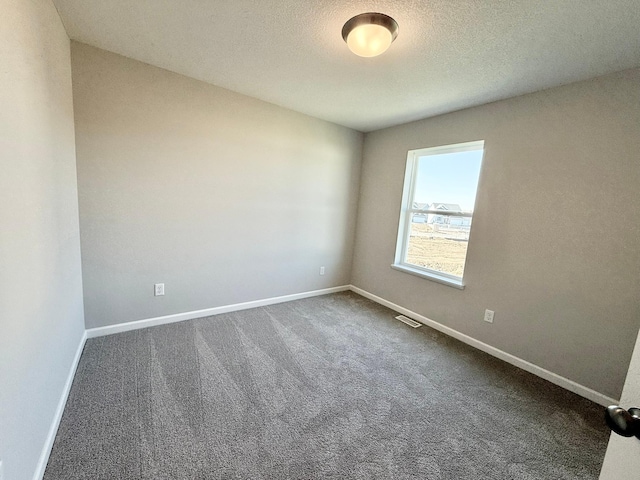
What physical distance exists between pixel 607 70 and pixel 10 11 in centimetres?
337

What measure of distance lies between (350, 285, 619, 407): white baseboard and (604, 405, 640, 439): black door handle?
2143 millimetres

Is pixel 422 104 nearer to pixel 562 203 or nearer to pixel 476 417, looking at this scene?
pixel 562 203

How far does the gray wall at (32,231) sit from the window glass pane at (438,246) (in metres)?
3.23

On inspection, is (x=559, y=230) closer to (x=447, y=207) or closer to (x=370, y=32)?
(x=447, y=207)

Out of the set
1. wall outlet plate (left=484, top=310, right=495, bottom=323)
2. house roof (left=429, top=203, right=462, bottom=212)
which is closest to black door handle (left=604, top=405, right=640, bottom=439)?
wall outlet plate (left=484, top=310, right=495, bottom=323)

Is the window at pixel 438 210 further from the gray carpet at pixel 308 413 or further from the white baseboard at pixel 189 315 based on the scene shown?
the white baseboard at pixel 189 315

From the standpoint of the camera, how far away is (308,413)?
5.49 ft

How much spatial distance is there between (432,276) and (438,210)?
2.52 feet

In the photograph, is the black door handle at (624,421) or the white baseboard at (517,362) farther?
the white baseboard at (517,362)

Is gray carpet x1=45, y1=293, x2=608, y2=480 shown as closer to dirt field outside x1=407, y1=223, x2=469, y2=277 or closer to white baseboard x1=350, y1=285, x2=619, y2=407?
white baseboard x1=350, y1=285, x2=619, y2=407

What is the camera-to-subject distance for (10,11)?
1.06 metres

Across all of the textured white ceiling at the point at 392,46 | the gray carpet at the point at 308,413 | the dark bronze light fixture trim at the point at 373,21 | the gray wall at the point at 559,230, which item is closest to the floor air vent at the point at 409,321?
the gray wall at the point at 559,230

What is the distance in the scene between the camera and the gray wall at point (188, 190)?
2.22m

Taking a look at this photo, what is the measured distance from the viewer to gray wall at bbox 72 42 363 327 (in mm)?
2219
